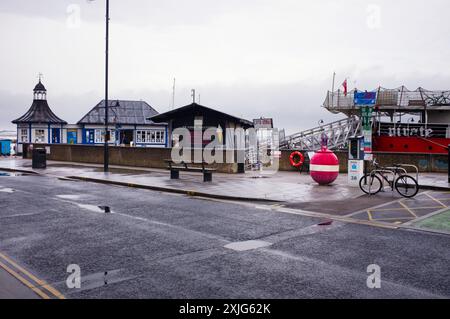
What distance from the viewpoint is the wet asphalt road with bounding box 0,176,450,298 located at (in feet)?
18.4

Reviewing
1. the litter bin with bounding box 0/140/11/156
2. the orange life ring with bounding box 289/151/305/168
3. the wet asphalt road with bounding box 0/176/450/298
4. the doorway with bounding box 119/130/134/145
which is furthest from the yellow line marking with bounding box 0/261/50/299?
the doorway with bounding box 119/130/134/145

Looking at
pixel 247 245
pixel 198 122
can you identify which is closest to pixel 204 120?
pixel 198 122

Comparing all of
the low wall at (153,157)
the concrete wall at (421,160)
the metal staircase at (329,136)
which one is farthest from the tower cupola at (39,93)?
the concrete wall at (421,160)

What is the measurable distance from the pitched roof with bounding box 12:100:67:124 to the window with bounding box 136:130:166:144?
931 centimetres

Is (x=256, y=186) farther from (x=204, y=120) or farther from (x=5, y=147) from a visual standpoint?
(x=5, y=147)

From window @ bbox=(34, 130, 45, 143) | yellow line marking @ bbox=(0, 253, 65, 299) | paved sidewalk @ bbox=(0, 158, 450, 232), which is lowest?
yellow line marking @ bbox=(0, 253, 65, 299)

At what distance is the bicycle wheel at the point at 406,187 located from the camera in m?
13.8

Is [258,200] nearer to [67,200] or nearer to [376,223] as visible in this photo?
[376,223]

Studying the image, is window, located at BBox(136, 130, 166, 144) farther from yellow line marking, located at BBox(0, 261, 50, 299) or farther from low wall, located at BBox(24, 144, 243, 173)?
yellow line marking, located at BBox(0, 261, 50, 299)

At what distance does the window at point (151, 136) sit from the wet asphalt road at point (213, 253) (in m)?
43.1

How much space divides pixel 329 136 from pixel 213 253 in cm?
3209
